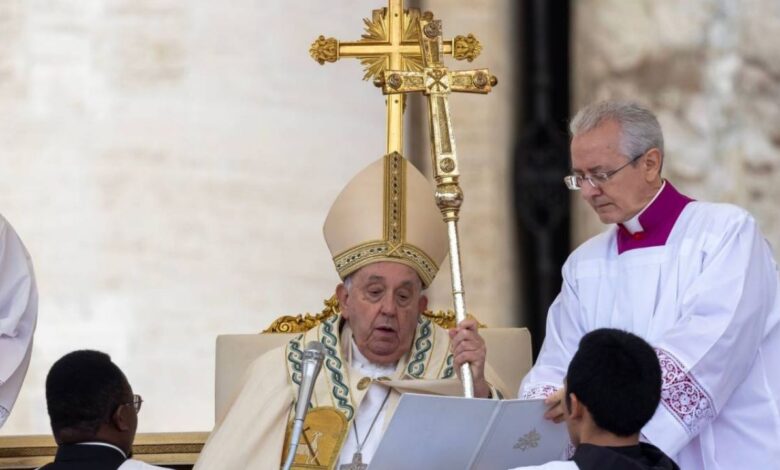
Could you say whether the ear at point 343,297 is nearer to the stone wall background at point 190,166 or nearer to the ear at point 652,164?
the ear at point 652,164

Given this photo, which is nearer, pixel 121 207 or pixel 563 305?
pixel 563 305

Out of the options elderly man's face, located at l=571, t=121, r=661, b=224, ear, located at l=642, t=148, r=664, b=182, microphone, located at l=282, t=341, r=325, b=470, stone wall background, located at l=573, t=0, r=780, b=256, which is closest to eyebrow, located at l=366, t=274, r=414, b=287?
elderly man's face, located at l=571, t=121, r=661, b=224

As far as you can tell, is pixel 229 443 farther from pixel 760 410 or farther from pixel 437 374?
pixel 760 410

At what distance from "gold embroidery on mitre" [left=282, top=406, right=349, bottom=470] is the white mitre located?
20.0 inches

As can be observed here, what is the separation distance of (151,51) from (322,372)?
3116 millimetres

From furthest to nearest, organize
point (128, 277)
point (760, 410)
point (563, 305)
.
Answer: point (128, 277)
point (563, 305)
point (760, 410)

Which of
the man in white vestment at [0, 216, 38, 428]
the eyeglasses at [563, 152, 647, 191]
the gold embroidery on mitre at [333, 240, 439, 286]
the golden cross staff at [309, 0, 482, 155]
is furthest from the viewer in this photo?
the golden cross staff at [309, 0, 482, 155]

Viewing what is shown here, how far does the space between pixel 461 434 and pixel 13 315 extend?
2303mm

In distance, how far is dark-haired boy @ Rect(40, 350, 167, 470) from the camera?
4699 mm

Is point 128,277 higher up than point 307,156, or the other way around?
point 307,156

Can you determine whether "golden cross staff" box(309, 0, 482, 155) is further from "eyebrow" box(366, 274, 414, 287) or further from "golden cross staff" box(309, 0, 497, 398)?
"eyebrow" box(366, 274, 414, 287)

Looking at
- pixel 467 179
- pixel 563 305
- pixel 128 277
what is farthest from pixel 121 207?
pixel 563 305

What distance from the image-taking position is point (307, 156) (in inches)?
340

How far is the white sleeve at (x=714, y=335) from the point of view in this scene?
17.1ft
